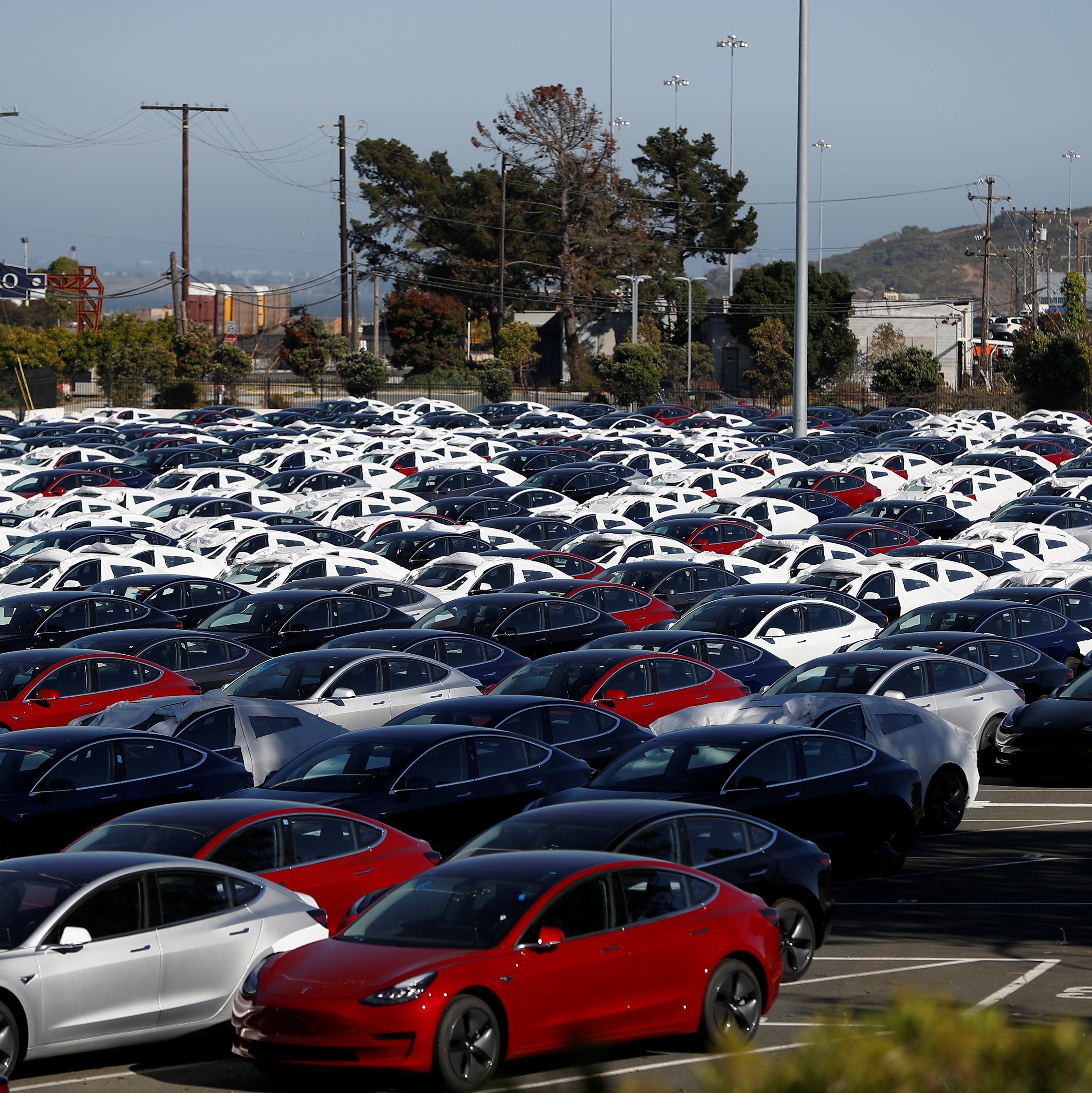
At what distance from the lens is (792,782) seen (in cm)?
1243

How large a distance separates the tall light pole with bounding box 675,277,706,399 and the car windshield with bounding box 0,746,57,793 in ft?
208

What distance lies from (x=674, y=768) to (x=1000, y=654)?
703 cm

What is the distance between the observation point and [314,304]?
91188 mm

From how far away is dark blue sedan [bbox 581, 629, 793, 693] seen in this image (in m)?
18.3

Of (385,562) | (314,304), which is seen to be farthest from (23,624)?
(314,304)

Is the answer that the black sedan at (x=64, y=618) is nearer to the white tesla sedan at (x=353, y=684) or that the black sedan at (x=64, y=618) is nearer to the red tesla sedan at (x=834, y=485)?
the white tesla sedan at (x=353, y=684)

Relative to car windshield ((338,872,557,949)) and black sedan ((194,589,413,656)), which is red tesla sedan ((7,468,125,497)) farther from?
car windshield ((338,872,557,949))

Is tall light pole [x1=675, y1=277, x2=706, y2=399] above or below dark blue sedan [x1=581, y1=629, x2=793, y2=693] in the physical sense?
above

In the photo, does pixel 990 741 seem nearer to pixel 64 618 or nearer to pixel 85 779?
pixel 85 779

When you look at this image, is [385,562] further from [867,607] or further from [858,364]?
[858,364]

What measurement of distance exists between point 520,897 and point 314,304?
8499 centimetres

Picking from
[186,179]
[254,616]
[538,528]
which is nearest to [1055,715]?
[254,616]

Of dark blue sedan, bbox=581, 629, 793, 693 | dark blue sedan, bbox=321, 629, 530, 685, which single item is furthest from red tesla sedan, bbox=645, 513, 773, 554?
dark blue sedan, bbox=321, 629, 530, 685

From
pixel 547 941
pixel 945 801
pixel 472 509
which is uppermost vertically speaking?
pixel 472 509
